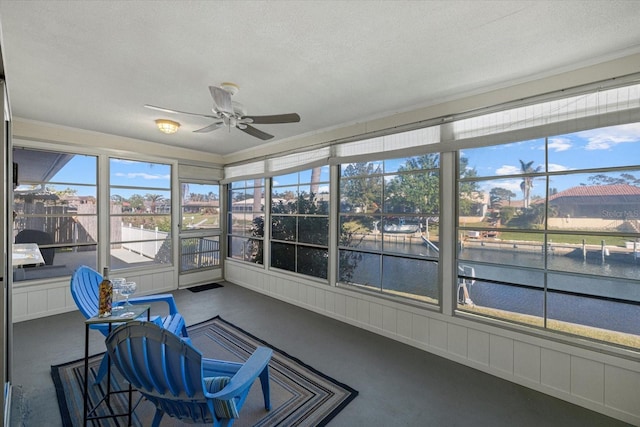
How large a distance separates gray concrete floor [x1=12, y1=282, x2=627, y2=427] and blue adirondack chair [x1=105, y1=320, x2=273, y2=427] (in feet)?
2.91

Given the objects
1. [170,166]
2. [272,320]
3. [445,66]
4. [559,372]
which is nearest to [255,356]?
[272,320]

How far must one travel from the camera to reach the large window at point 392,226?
124 inches

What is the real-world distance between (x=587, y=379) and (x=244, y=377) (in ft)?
8.46

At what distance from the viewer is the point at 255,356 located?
6.45ft

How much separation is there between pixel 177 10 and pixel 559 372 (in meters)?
3.77

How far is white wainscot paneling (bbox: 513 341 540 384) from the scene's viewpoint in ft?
8.06

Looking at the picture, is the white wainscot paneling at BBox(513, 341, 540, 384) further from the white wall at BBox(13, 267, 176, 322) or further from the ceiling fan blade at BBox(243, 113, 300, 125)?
the white wall at BBox(13, 267, 176, 322)

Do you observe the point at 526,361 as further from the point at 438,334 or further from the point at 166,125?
the point at 166,125

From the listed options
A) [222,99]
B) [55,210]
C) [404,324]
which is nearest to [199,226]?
[55,210]

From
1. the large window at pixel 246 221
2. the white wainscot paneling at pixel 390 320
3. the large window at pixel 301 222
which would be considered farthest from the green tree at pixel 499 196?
the large window at pixel 246 221

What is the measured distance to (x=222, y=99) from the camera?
2252 millimetres

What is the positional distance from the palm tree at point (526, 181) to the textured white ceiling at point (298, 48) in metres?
0.73

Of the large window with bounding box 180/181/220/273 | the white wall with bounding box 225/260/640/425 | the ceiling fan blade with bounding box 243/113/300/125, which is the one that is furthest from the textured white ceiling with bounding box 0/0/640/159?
the large window with bounding box 180/181/220/273

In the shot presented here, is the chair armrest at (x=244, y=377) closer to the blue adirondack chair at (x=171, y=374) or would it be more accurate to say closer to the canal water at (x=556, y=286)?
the blue adirondack chair at (x=171, y=374)
